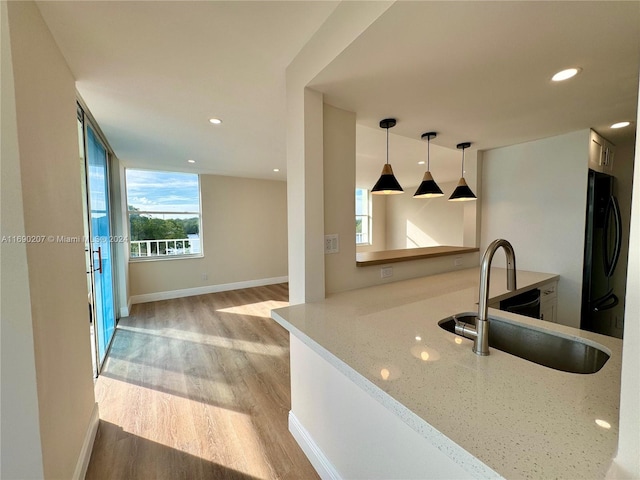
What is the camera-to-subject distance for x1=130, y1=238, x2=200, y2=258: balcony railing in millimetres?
4785

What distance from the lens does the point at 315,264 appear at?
63.7 inches

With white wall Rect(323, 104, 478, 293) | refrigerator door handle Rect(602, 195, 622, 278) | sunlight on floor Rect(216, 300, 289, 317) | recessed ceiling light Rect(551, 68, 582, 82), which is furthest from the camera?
sunlight on floor Rect(216, 300, 289, 317)

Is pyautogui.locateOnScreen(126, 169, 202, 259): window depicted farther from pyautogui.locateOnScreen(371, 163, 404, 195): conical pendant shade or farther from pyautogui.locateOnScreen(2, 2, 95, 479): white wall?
pyautogui.locateOnScreen(371, 163, 404, 195): conical pendant shade

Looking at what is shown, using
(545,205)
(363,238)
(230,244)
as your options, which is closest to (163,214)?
(230,244)

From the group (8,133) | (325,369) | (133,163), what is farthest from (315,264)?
(133,163)

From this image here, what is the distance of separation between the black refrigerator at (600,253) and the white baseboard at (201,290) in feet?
16.7

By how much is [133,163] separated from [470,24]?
15.8 feet

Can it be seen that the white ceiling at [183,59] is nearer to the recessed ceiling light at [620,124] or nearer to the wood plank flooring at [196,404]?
the wood plank flooring at [196,404]

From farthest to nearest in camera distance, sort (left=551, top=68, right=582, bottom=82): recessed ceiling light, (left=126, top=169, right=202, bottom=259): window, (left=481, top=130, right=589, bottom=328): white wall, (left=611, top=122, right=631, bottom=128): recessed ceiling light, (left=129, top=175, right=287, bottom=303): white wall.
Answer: (left=129, top=175, right=287, bottom=303): white wall < (left=126, top=169, right=202, bottom=259): window < (left=481, top=130, right=589, bottom=328): white wall < (left=611, top=122, right=631, bottom=128): recessed ceiling light < (left=551, top=68, right=582, bottom=82): recessed ceiling light

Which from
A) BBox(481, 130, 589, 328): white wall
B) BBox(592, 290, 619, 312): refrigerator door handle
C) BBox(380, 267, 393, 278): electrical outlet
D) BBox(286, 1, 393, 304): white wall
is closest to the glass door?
BBox(286, 1, 393, 304): white wall

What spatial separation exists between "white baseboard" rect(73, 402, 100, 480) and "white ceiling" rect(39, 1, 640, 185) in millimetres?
2281

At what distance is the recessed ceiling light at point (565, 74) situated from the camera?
4.67 ft

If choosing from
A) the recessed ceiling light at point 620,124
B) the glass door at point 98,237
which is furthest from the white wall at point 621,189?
the glass door at point 98,237

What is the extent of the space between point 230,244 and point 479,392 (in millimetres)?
5382
